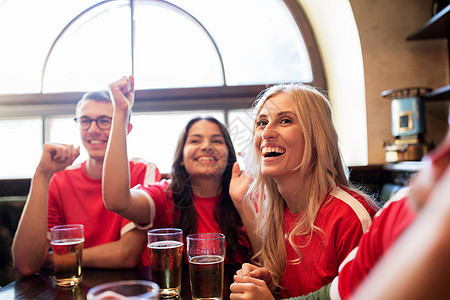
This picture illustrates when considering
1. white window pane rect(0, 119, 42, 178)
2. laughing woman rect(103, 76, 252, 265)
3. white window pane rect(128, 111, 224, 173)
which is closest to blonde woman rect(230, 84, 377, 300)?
laughing woman rect(103, 76, 252, 265)

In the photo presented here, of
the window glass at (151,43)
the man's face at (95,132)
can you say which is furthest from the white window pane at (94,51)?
the man's face at (95,132)

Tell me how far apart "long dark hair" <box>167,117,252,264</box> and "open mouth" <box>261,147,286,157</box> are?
44 centimetres

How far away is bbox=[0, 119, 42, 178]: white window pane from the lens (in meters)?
3.28

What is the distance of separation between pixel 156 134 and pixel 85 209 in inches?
69.6

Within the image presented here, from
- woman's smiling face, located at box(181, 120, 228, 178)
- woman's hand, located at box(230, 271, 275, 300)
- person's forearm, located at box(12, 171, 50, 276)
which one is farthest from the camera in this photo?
woman's smiling face, located at box(181, 120, 228, 178)

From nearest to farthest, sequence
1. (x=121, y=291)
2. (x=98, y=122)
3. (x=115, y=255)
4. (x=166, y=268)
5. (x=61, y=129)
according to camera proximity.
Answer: (x=121, y=291), (x=166, y=268), (x=115, y=255), (x=98, y=122), (x=61, y=129)

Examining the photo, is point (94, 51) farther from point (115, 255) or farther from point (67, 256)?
point (67, 256)

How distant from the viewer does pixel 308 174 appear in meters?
1.09

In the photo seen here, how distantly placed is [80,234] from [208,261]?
18.5 inches

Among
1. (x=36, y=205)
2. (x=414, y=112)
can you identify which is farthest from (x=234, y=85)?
(x=36, y=205)

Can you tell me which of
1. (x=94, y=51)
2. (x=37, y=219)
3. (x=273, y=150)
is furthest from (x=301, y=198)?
(x=94, y=51)

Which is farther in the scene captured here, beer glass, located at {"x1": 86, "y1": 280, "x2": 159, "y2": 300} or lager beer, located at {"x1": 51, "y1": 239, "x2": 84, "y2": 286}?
lager beer, located at {"x1": 51, "y1": 239, "x2": 84, "y2": 286}

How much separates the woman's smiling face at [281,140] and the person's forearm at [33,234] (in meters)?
0.90

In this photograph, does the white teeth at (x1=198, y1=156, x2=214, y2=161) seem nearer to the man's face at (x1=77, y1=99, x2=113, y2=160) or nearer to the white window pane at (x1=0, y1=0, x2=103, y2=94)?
the man's face at (x1=77, y1=99, x2=113, y2=160)
